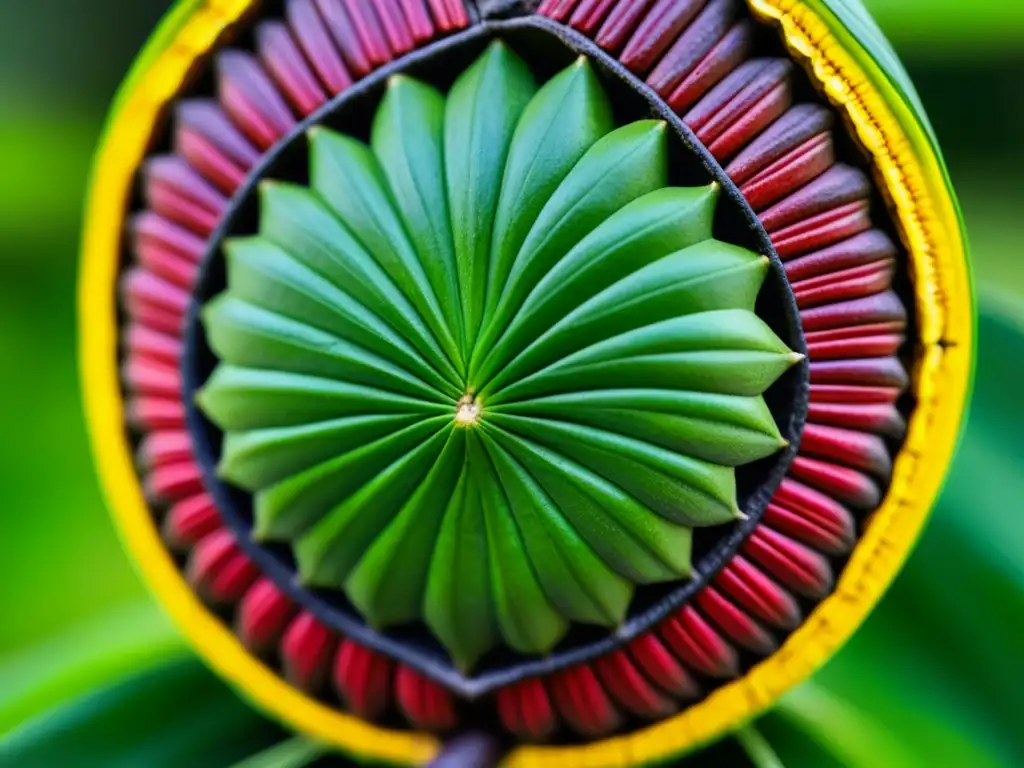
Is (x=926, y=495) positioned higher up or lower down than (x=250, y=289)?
lower down

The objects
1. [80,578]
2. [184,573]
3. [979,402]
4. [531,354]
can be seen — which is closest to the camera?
[531,354]

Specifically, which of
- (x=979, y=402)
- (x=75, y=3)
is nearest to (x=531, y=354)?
(x=979, y=402)

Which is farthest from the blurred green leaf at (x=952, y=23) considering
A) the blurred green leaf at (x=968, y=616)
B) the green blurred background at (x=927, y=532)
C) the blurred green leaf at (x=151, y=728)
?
the blurred green leaf at (x=151, y=728)

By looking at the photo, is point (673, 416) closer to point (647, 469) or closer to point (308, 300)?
point (647, 469)

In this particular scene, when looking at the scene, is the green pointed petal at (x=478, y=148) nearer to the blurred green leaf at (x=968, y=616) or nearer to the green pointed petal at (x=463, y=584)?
the green pointed petal at (x=463, y=584)

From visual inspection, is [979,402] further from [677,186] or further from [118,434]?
[118,434]

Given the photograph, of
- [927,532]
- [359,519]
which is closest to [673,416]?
[359,519]

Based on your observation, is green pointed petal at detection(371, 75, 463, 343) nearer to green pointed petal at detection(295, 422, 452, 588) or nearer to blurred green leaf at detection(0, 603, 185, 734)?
green pointed petal at detection(295, 422, 452, 588)
